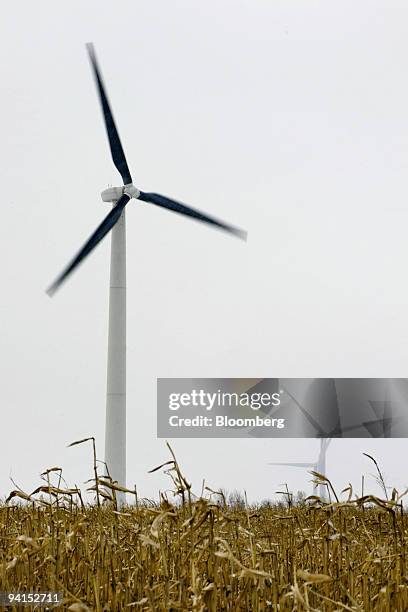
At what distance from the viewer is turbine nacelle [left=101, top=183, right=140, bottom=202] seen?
3297 cm

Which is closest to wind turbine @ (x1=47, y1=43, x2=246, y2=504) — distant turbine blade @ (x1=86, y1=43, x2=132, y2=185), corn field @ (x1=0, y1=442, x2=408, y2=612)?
distant turbine blade @ (x1=86, y1=43, x2=132, y2=185)

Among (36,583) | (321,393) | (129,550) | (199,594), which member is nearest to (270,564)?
(129,550)

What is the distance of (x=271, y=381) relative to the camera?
115 ft

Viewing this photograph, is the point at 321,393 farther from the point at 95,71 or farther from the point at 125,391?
the point at 95,71

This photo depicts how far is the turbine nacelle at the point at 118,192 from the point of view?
108 ft

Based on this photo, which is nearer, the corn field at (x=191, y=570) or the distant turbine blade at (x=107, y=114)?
the corn field at (x=191, y=570)

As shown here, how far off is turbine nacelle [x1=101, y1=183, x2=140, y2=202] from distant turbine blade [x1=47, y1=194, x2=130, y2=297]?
0.56 metres

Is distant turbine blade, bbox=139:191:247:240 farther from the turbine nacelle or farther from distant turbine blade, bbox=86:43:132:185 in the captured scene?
distant turbine blade, bbox=86:43:132:185

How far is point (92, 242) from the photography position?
29688mm

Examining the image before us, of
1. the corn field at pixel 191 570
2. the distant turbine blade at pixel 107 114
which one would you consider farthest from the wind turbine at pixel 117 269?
the corn field at pixel 191 570

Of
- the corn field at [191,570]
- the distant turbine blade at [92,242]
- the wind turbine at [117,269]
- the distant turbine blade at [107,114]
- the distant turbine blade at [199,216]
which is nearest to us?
the corn field at [191,570]

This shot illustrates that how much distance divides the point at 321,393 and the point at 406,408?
4.08 m

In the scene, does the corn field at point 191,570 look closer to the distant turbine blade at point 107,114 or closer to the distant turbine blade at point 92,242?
the distant turbine blade at point 92,242

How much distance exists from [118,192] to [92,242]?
164 inches
